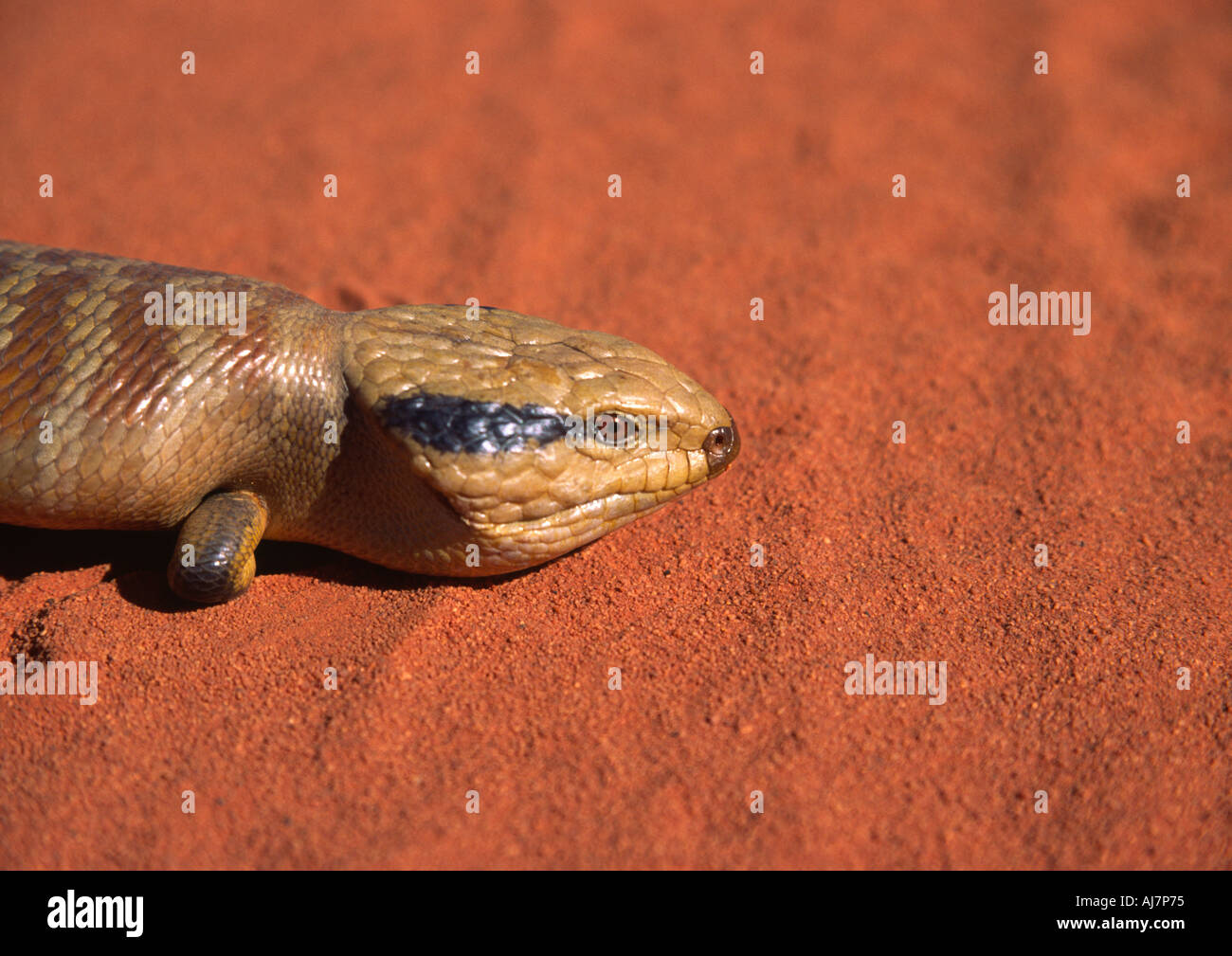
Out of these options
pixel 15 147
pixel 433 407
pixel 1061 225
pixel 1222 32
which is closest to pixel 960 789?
pixel 433 407

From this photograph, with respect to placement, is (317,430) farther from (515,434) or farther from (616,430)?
(616,430)

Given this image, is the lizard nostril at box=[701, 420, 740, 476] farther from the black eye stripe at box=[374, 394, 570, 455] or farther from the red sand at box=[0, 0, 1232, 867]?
the black eye stripe at box=[374, 394, 570, 455]

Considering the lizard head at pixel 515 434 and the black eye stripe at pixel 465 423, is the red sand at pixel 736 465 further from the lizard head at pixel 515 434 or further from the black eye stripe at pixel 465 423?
the black eye stripe at pixel 465 423

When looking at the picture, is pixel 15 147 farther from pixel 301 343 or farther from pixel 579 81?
pixel 301 343

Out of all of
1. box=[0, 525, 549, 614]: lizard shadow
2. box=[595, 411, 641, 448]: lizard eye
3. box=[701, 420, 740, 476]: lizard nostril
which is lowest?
box=[0, 525, 549, 614]: lizard shadow

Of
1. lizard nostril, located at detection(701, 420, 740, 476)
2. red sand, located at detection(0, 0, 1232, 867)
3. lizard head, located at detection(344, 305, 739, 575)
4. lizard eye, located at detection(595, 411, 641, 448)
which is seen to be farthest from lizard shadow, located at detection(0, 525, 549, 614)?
lizard nostril, located at detection(701, 420, 740, 476)

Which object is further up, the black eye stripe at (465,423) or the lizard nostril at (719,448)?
the black eye stripe at (465,423)

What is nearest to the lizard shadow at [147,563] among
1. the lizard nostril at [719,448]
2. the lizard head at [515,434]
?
the lizard head at [515,434]

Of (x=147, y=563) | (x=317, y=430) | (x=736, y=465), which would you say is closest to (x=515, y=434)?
(x=317, y=430)
